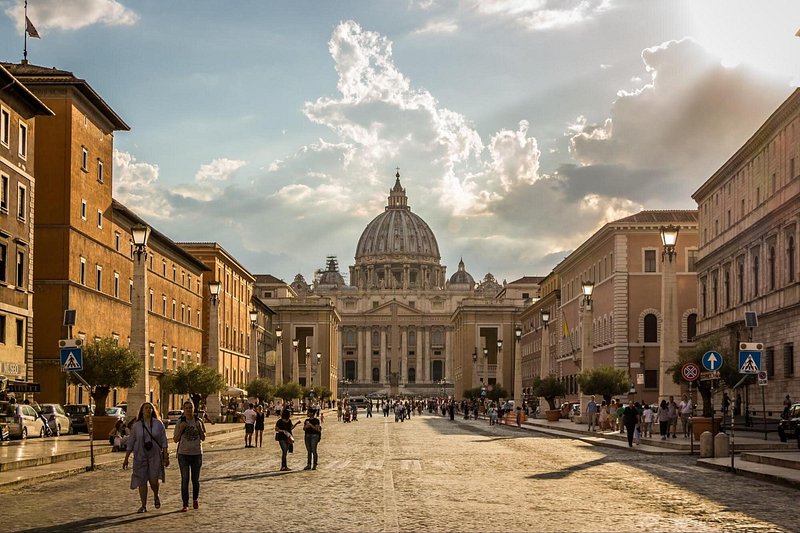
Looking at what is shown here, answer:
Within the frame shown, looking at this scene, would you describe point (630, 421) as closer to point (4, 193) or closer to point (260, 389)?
point (4, 193)

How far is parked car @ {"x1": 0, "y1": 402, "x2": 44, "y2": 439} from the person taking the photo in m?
41.2

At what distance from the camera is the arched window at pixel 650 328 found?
277 ft

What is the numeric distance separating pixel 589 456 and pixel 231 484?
45.7 feet

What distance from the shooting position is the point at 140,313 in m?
38.9

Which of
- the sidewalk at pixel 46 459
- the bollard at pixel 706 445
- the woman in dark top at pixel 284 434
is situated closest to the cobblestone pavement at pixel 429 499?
the woman in dark top at pixel 284 434

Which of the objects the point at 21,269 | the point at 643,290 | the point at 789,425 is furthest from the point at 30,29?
the point at 643,290

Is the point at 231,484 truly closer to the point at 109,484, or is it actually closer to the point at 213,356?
the point at 109,484

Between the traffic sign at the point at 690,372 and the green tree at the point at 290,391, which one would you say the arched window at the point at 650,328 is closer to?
the green tree at the point at 290,391

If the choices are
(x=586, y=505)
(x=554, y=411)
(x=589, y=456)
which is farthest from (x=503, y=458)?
(x=554, y=411)

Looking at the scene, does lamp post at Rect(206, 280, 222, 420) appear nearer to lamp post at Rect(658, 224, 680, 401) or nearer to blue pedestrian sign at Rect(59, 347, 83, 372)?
lamp post at Rect(658, 224, 680, 401)

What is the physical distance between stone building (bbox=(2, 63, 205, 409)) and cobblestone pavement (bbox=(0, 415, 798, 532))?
24.1 meters

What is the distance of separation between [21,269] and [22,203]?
263 cm

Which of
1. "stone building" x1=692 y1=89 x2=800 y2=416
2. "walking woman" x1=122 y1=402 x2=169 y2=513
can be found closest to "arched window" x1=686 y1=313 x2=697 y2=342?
"stone building" x1=692 y1=89 x2=800 y2=416

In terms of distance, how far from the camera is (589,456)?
115 feet
